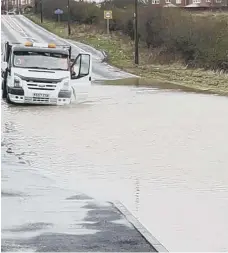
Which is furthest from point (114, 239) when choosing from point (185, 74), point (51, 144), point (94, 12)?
point (94, 12)

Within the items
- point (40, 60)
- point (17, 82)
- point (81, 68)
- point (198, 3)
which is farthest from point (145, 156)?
point (198, 3)

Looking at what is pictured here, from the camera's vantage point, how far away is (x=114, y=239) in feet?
24.7

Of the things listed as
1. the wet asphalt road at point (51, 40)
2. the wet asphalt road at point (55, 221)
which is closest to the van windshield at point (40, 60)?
the wet asphalt road at point (55, 221)

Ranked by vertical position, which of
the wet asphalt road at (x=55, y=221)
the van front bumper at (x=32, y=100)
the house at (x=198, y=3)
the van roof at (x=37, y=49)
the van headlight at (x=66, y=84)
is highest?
the house at (x=198, y=3)

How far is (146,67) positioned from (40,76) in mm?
23520

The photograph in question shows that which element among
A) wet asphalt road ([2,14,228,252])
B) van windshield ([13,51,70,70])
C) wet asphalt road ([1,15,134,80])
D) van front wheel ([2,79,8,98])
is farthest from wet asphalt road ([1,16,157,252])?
wet asphalt road ([1,15,134,80])

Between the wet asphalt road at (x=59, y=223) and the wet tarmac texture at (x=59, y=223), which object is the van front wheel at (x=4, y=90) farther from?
the wet tarmac texture at (x=59, y=223)

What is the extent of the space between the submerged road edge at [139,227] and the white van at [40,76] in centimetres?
1413

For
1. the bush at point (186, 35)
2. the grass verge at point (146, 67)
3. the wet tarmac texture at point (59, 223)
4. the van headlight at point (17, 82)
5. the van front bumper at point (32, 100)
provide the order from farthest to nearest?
the bush at point (186, 35), the grass verge at point (146, 67), the van front bumper at point (32, 100), the van headlight at point (17, 82), the wet tarmac texture at point (59, 223)

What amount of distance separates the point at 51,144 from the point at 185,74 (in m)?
26.7

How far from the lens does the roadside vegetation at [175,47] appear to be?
40062mm

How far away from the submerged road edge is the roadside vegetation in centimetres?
2307

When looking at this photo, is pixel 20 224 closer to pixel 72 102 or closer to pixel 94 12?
pixel 72 102

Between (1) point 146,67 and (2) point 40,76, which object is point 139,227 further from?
(1) point 146,67
